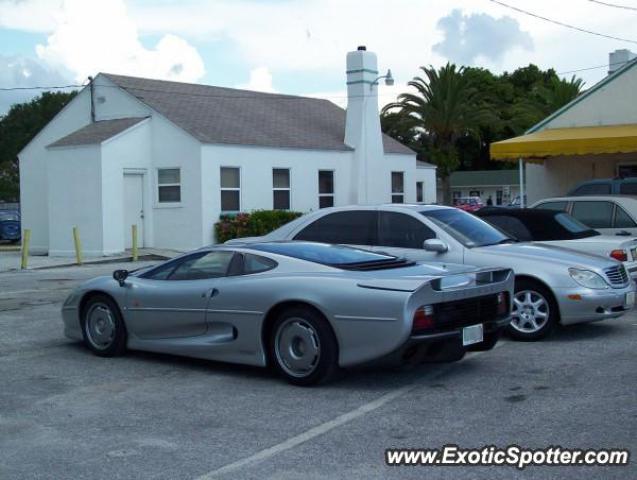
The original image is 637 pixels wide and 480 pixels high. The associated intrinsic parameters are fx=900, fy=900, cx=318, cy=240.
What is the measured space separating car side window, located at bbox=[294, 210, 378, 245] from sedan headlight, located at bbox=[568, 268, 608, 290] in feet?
7.56

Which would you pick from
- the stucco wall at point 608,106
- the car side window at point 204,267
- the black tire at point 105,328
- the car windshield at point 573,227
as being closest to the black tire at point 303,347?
the car side window at point 204,267

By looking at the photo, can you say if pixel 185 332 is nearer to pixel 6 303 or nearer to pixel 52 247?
pixel 6 303

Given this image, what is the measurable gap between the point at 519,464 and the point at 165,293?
437 centimetres

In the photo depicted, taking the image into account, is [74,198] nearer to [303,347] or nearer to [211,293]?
[211,293]

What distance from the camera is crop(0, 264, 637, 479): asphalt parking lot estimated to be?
570 centimetres

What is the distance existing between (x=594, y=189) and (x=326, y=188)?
13154 mm

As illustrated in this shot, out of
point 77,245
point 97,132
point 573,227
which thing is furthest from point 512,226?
point 97,132

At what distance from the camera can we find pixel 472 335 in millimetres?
7809

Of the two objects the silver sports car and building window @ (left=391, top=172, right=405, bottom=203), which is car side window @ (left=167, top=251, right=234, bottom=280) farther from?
building window @ (left=391, top=172, right=405, bottom=203)

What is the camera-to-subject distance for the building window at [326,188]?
29.6 metres

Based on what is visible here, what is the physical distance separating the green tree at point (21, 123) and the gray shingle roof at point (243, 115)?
45.3m

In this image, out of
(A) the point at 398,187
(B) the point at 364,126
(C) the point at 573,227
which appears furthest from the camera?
(A) the point at 398,187

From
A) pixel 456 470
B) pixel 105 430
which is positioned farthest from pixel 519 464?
pixel 105 430

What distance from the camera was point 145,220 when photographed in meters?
25.8
